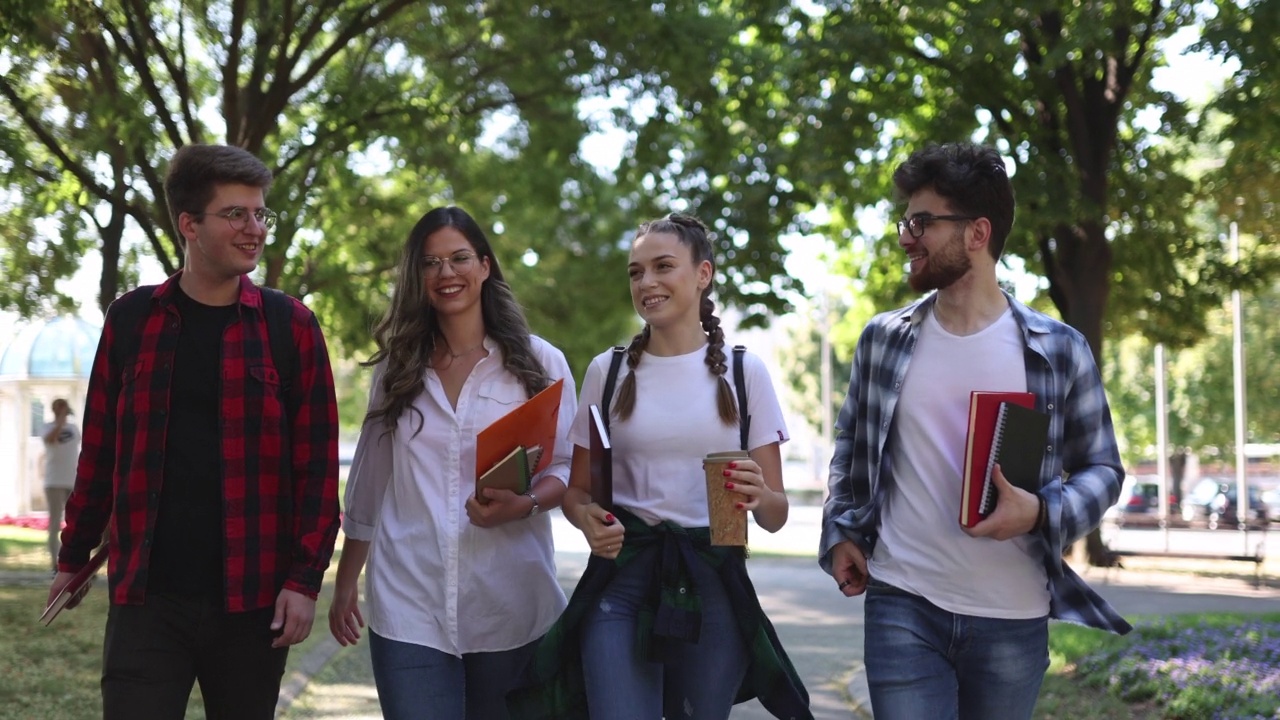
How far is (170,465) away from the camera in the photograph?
159 inches

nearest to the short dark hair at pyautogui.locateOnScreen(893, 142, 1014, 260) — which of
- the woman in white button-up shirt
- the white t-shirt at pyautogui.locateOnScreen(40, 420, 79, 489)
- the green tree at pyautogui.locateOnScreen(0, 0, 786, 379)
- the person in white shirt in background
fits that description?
the woman in white button-up shirt

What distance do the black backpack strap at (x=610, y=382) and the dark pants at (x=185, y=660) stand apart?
1.13 metres

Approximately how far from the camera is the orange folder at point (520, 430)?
4086mm

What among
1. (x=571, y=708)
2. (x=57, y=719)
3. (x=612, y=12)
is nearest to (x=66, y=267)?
(x=612, y=12)

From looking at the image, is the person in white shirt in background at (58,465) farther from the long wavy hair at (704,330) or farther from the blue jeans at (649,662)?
the blue jeans at (649,662)

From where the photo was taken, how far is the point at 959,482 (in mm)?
3887

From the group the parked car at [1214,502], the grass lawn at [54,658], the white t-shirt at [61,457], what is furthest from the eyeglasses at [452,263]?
the parked car at [1214,502]

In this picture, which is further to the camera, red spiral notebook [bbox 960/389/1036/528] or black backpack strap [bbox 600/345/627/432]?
black backpack strap [bbox 600/345/627/432]

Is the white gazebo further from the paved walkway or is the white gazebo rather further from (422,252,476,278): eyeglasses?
(422,252,476,278): eyeglasses

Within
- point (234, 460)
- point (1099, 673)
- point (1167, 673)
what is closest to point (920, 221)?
point (234, 460)

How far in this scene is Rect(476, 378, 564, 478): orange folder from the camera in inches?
161

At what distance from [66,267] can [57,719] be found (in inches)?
501

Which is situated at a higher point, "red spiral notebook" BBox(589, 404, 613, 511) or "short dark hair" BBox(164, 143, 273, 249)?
"short dark hair" BBox(164, 143, 273, 249)

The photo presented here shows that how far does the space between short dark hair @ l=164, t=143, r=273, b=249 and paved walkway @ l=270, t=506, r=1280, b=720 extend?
5.10 metres
